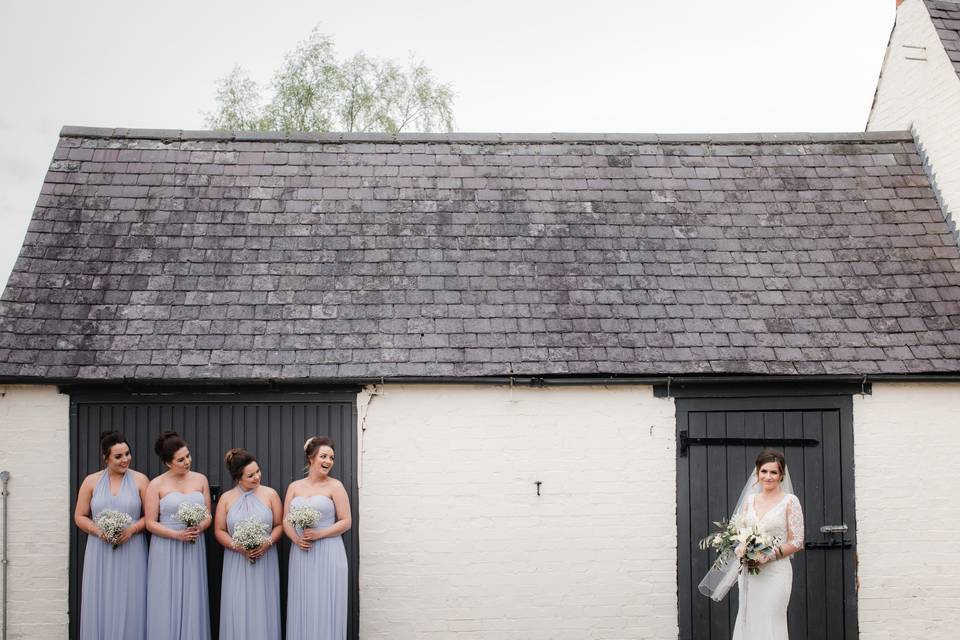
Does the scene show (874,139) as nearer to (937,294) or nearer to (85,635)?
(937,294)

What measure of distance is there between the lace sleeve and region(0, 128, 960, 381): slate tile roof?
4.92 feet

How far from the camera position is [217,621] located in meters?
7.61

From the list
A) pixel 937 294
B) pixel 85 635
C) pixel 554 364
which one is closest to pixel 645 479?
pixel 554 364

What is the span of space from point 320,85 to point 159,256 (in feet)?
49.4

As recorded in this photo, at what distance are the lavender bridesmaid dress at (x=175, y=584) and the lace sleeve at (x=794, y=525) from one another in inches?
184

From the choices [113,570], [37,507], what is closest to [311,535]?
[113,570]

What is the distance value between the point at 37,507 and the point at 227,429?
1.81 metres

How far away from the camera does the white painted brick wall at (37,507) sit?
751 centimetres

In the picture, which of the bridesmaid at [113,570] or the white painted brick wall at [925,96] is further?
the white painted brick wall at [925,96]

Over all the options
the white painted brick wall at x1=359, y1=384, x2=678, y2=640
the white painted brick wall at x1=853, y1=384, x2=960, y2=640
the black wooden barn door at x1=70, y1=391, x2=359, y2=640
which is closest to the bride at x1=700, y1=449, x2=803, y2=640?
the white painted brick wall at x1=359, y1=384, x2=678, y2=640

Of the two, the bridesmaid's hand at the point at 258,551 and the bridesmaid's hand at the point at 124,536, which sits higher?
the bridesmaid's hand at the point at 124,536

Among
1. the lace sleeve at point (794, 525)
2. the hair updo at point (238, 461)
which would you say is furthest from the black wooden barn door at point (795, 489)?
the hair updo at point (238, 461)

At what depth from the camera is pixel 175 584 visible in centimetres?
685

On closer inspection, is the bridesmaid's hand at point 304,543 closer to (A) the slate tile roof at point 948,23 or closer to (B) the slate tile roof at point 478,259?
(B) the slate tile roof at point 478,259
